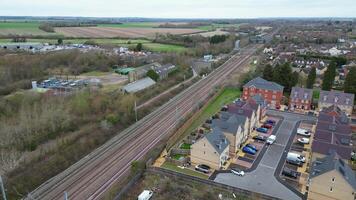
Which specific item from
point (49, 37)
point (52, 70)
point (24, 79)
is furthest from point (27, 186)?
point (49, 37)

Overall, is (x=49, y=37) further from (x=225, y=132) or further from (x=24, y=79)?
(x=225, y=132)

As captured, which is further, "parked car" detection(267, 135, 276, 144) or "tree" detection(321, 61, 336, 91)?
"tree" detection(321, 61, 336, 91)

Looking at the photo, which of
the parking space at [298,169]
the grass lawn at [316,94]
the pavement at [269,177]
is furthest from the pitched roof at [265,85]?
the pavement at [269,177]

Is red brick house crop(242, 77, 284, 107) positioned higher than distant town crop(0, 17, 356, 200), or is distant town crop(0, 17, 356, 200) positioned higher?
red brick house crop(242, 77, 284, 107)

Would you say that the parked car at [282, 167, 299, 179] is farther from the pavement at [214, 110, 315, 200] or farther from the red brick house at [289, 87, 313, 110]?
the red brick house at [289, 87, 313, 110]

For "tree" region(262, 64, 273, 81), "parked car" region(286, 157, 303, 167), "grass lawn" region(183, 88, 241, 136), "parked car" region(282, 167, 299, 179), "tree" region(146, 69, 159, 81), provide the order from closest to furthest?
"parked car" region(282, 167, 299, 179), "parked car" region(286, 157, 303, 167), "grass lawn" region(183, 88, 241, 136), "tree" region(262, 64, 273, 81), "tree" region(146, 69, 159, 81)

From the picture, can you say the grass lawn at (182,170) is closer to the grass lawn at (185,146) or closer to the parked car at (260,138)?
the grass lawn at (185,146)

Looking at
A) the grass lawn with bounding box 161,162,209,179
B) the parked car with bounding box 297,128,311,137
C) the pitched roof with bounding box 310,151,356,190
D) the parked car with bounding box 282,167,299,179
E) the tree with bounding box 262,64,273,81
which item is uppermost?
the tree with bounding box 262,64,273,81

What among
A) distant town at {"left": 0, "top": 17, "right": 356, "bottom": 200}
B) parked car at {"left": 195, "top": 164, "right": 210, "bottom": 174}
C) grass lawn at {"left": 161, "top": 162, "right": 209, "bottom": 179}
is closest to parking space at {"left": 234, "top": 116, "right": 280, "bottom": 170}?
distant town at {"left": 0, "top": 17, "right": 356, "bottom": 200}

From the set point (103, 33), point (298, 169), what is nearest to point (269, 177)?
point (298, 169)
